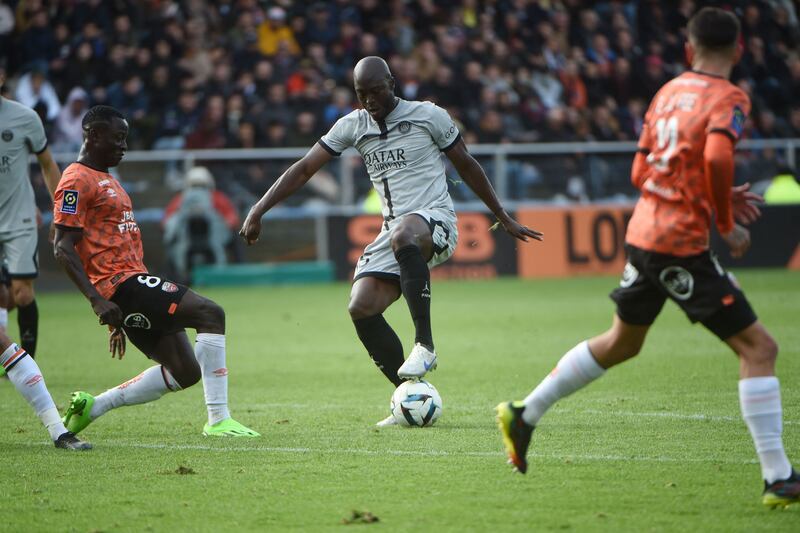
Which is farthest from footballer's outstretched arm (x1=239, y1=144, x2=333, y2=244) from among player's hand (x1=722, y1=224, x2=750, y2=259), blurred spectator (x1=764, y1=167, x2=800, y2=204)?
blurred spectator (x1=764, y1=167, x2=800, y2=204)

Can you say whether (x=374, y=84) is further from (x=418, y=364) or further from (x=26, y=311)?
(x=26, y=311)

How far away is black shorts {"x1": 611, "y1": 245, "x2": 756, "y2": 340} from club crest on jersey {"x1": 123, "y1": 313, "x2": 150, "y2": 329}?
3134 millimetres

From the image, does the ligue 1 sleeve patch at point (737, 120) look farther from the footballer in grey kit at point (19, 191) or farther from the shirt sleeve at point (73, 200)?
the footballer in grey kit at point (19, 191)

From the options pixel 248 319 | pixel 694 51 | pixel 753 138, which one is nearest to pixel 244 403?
pixel 694 51

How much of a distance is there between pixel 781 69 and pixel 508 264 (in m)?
8.59

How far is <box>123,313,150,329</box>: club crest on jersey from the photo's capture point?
7.25 m

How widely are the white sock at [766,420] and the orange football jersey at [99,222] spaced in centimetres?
383

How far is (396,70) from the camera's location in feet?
73.2

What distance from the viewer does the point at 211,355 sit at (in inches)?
288

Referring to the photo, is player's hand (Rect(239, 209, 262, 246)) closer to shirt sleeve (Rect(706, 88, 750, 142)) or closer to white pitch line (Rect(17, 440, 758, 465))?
white pitch line (Rect(17, 440, 758, 465))

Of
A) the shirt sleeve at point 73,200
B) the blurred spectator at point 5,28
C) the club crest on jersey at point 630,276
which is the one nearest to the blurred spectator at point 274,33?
the blurred spectator at point 5,28

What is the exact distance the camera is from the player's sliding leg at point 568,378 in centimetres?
558

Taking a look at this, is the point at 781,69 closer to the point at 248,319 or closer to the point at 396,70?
the point at 396,70

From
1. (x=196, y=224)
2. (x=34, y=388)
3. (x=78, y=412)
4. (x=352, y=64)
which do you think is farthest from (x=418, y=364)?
(x=352, y=64)
